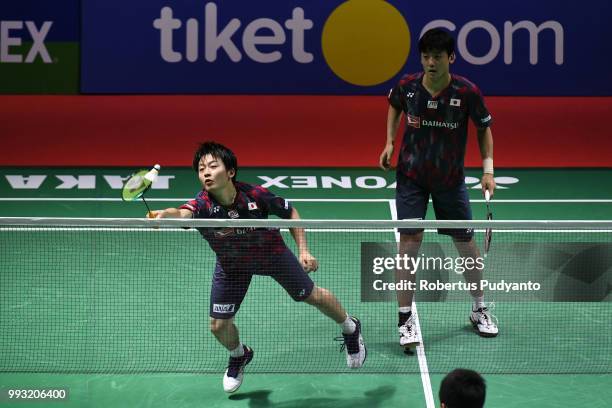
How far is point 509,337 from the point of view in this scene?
809 cm

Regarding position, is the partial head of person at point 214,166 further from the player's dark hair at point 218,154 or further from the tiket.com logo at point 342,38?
the tiket.com logo at point 342,38

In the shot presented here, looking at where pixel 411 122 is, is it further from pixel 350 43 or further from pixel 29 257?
pixel 350 43

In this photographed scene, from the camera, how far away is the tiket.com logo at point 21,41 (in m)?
12.8

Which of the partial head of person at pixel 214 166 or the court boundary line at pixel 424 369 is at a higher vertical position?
the partial head of person at pixel 214 166

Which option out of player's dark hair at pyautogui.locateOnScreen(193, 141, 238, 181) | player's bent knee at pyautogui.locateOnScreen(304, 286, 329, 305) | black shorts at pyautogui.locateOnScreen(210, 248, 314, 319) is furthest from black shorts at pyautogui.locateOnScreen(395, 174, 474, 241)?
player's dark hair at pyautogui.locateOnScreen(193, 141, 238, 181)

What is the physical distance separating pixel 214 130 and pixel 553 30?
13.4 feet

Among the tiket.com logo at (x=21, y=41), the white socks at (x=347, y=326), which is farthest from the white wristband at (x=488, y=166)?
the tiket.com logo at (x=21, y=41)

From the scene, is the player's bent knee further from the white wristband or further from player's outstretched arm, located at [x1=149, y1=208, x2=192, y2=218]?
the white wristband

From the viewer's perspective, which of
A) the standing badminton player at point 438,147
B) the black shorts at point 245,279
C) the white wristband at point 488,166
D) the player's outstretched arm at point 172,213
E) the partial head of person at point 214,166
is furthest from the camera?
the white wristband at point 488,166

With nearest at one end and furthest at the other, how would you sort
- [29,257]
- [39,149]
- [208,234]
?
[208,234]
[29,257]
[39,149]

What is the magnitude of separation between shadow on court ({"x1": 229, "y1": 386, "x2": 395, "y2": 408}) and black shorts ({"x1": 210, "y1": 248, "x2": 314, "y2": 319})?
571 millimetres

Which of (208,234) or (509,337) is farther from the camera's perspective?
(509,337)

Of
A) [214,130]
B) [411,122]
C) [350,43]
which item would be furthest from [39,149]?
[411,122]

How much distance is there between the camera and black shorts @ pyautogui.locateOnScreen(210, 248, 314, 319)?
709 centimetres
